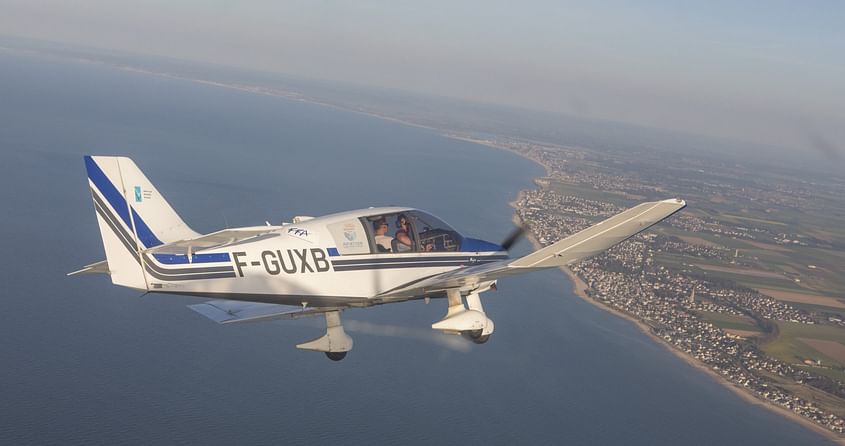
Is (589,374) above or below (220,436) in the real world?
below

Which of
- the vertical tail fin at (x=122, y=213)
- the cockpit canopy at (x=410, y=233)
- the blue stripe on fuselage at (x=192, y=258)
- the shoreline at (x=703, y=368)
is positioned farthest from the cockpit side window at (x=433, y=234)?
the shoreline at (x=703, y=368)

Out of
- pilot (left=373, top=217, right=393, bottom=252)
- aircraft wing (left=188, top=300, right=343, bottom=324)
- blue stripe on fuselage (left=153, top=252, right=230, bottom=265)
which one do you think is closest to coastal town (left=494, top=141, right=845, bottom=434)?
pilot (left=373, top=217, right=393, bottom=252)

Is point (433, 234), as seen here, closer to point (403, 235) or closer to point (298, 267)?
point (403, 235)

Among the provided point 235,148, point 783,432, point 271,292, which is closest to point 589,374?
point 783,432

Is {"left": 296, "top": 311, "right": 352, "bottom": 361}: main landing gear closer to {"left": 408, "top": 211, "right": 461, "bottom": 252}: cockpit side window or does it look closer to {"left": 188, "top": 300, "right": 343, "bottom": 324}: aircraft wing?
{"left": 188, "top": 300, "right": 343, "bottom": 324}: aircraft wing

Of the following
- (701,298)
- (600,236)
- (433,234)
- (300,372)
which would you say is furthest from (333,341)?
(701,298)

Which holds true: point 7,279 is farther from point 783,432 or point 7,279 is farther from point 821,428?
point 821,428
